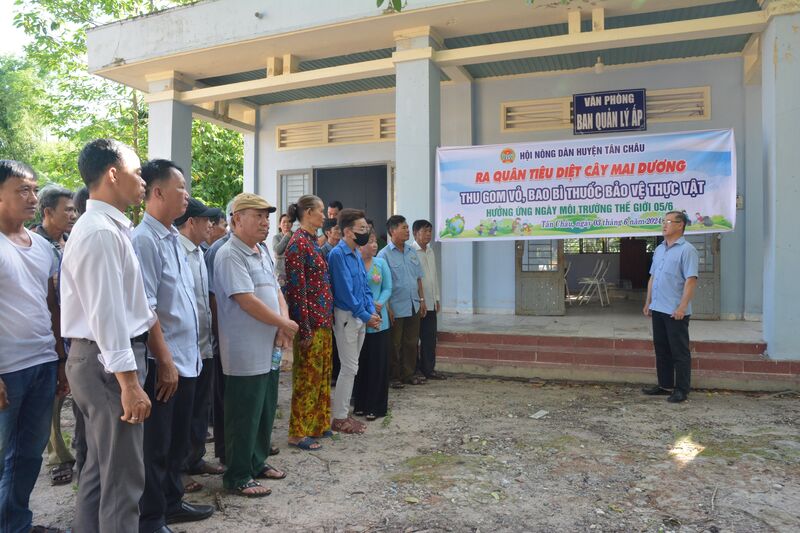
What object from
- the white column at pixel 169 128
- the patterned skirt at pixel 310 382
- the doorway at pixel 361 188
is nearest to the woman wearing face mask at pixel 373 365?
the patterned skirt at pixel 310 382

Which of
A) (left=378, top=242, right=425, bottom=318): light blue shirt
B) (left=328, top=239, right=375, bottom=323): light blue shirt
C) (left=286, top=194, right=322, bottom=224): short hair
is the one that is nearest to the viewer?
(left=286, top=194, right=322, bottom=224): short hair

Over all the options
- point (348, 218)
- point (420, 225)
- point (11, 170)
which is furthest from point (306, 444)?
point (420, 225)

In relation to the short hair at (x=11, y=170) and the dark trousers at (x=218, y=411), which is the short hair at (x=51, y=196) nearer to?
the short hair at (x=11, y=170)

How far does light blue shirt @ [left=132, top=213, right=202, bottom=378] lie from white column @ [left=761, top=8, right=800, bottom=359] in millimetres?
5224

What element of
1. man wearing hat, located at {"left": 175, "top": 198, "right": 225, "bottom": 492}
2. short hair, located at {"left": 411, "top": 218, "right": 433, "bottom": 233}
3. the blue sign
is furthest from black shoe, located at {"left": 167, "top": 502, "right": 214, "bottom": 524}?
the blue sign

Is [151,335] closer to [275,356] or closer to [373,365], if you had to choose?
[275,356]

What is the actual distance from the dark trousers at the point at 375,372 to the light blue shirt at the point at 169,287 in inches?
77.8

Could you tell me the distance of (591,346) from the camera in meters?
6.05

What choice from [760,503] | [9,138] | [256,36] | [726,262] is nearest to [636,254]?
[726,262]

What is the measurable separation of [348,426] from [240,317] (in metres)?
1.50

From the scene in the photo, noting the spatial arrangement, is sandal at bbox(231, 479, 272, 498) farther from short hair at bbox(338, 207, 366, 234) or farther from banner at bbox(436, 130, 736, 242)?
banner at bbox(436, 130, 736, 242)

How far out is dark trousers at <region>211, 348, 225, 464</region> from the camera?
349cm

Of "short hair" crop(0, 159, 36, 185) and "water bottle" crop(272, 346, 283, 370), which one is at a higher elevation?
"short hair" crop(0, 159, 36, 185)

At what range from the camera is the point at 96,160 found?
2.07m
